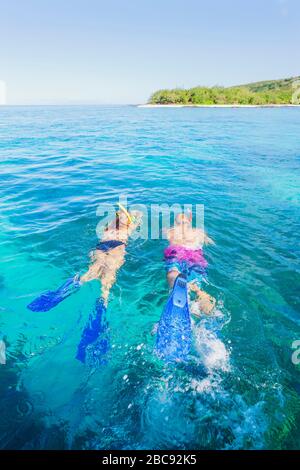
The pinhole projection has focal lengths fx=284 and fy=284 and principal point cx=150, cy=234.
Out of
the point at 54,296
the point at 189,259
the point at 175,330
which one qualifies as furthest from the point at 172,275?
the point at 54,296

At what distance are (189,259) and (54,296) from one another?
3098mm

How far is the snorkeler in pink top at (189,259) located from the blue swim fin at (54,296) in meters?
2.08

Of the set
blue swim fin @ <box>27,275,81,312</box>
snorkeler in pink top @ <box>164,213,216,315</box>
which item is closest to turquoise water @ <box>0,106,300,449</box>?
blue swim fin @ <box>27,275,81,312</box>

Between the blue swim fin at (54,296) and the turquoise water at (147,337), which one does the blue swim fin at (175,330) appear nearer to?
the turquoise water at (147,337)

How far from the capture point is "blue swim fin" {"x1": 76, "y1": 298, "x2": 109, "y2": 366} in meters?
4.56

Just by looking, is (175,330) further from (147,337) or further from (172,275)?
(172,275)

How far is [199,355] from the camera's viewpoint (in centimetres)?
452

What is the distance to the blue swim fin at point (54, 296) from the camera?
558cm

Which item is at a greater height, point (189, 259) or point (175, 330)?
point (189, 259)

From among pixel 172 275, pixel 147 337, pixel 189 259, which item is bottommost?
pixel 147 337

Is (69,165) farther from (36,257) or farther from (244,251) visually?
(244,251)

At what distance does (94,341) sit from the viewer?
4824 mm

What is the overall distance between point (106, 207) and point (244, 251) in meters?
5.34
